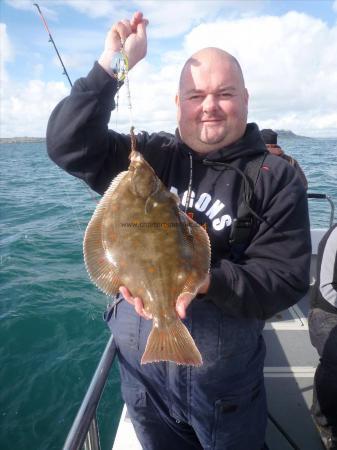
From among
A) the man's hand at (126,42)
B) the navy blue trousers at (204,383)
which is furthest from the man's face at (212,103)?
the navy blue trousers at (204,383)

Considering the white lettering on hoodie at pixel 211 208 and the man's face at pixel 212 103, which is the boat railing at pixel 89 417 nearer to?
the white lettering on hoodie at pixel 211 208

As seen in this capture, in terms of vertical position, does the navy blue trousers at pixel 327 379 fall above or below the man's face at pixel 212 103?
below

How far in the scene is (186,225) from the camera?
2.15 meters

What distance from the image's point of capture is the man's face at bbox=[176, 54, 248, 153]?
2467mm

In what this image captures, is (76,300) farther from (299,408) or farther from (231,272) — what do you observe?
(231,272)

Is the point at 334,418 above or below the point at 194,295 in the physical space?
below

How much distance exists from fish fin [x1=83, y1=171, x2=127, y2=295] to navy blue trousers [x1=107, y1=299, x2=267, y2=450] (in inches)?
15.6

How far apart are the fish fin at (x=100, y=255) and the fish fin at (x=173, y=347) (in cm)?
38

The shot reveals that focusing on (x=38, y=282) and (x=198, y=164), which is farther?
(x=38, y=282)

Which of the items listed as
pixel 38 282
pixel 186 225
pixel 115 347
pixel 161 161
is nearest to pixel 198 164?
pixel 161 161

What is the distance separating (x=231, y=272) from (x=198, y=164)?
0.89 metres

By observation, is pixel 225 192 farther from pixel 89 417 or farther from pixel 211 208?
pixel 89 417

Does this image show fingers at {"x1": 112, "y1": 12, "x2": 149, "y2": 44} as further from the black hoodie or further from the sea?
the sea

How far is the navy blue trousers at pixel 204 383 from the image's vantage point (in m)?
2.33
